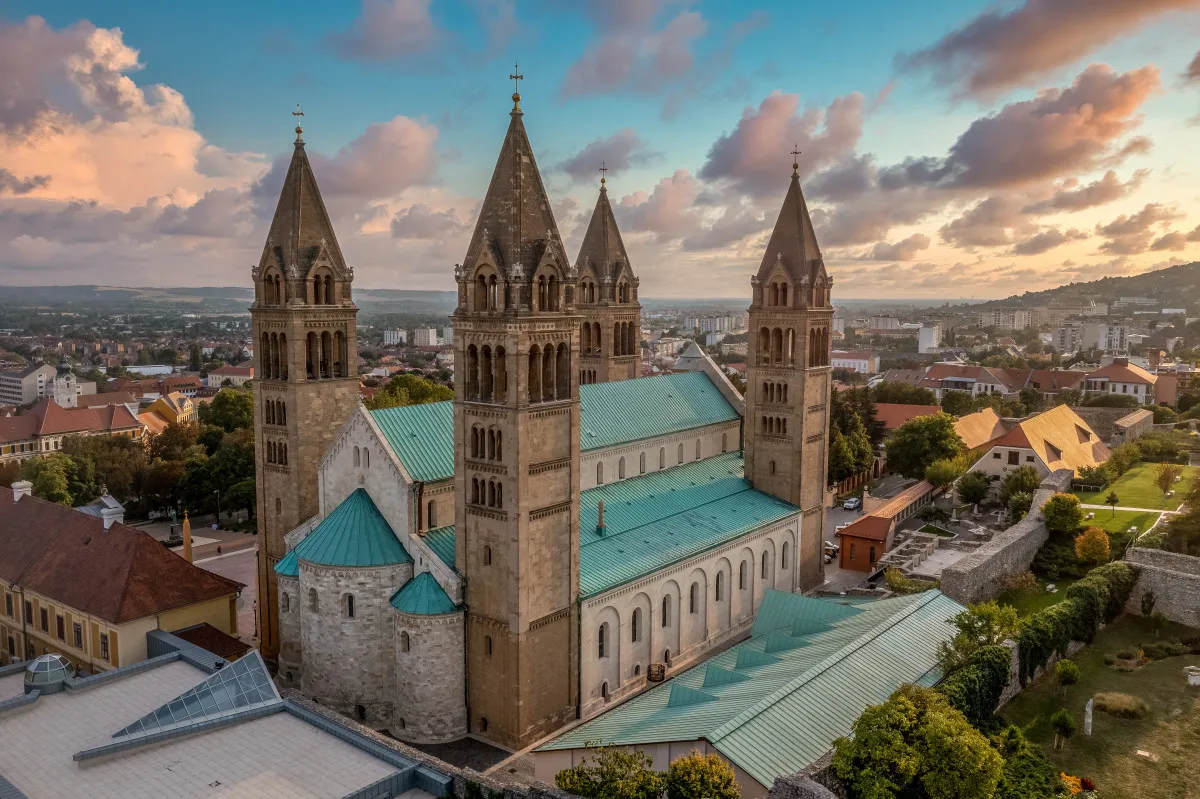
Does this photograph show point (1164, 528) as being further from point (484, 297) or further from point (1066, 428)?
point (484, 297)

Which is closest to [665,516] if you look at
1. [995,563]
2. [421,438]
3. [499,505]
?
[499,505]

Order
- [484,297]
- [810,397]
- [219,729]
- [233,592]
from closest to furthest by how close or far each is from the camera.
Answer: [219,729]
[484,297]
[233,592]
[810,397]

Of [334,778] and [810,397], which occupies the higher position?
[810,397]

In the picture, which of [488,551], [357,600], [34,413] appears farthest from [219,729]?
[34,413]

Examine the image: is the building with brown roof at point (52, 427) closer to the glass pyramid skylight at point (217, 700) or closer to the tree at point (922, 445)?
the glass pyramid skylight at point (217, 700)

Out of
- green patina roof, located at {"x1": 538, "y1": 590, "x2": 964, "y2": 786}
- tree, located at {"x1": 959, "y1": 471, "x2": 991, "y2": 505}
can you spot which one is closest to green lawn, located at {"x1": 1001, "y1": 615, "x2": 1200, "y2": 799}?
green patina roof, located at {"x1": 538, "y1": 590, "x2": 964, "y2": 786}

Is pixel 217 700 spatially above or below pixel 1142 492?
above

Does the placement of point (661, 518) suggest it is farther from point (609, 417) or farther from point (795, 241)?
point (795, 241)

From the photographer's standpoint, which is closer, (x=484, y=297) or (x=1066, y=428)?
(x=484, y=297)
